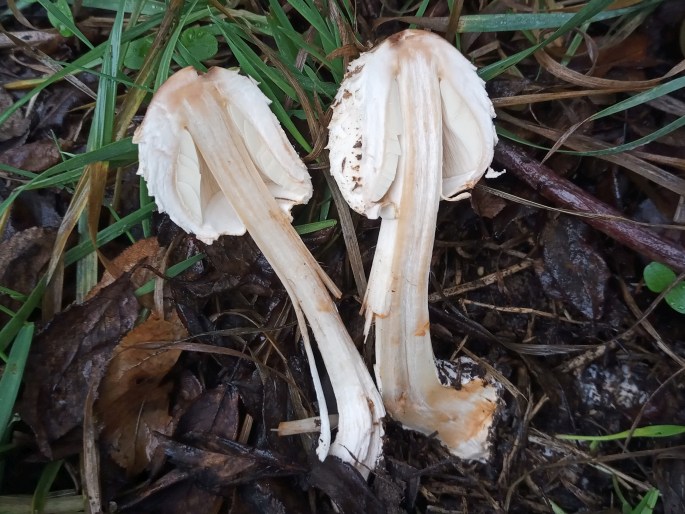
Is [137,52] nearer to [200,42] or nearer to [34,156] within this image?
[200,42]

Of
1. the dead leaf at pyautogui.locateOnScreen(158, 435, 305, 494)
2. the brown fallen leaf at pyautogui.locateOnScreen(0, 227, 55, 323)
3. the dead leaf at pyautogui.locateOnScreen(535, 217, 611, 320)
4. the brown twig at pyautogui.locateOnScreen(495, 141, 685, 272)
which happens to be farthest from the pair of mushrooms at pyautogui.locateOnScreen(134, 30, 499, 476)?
the brown fallen leaf at pyautogui.locateOnScreen(0, 227, 55, 323)

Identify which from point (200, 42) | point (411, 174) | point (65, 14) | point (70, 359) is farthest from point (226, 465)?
point (65, 14)

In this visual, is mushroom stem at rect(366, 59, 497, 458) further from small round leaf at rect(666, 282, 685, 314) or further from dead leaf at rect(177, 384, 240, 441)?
small round leaf at rect(666, 282, 685, 314)

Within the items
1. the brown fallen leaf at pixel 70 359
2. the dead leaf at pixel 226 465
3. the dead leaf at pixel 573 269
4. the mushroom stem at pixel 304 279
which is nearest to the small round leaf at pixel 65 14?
the mushroom stem at pixel 304 279

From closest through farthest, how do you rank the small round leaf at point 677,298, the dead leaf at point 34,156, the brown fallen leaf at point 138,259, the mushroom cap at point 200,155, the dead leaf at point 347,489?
1. the mushroom cap at point 200,155
2. the dead leaf at point 347,489
3. the small round leaf at point 677,298
4. the brown fallen leaf at point 138,259
5. the dead leaf at point 34,156

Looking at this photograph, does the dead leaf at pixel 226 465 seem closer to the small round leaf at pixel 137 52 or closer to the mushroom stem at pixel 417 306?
the mushroom stem at pixel 417 306
